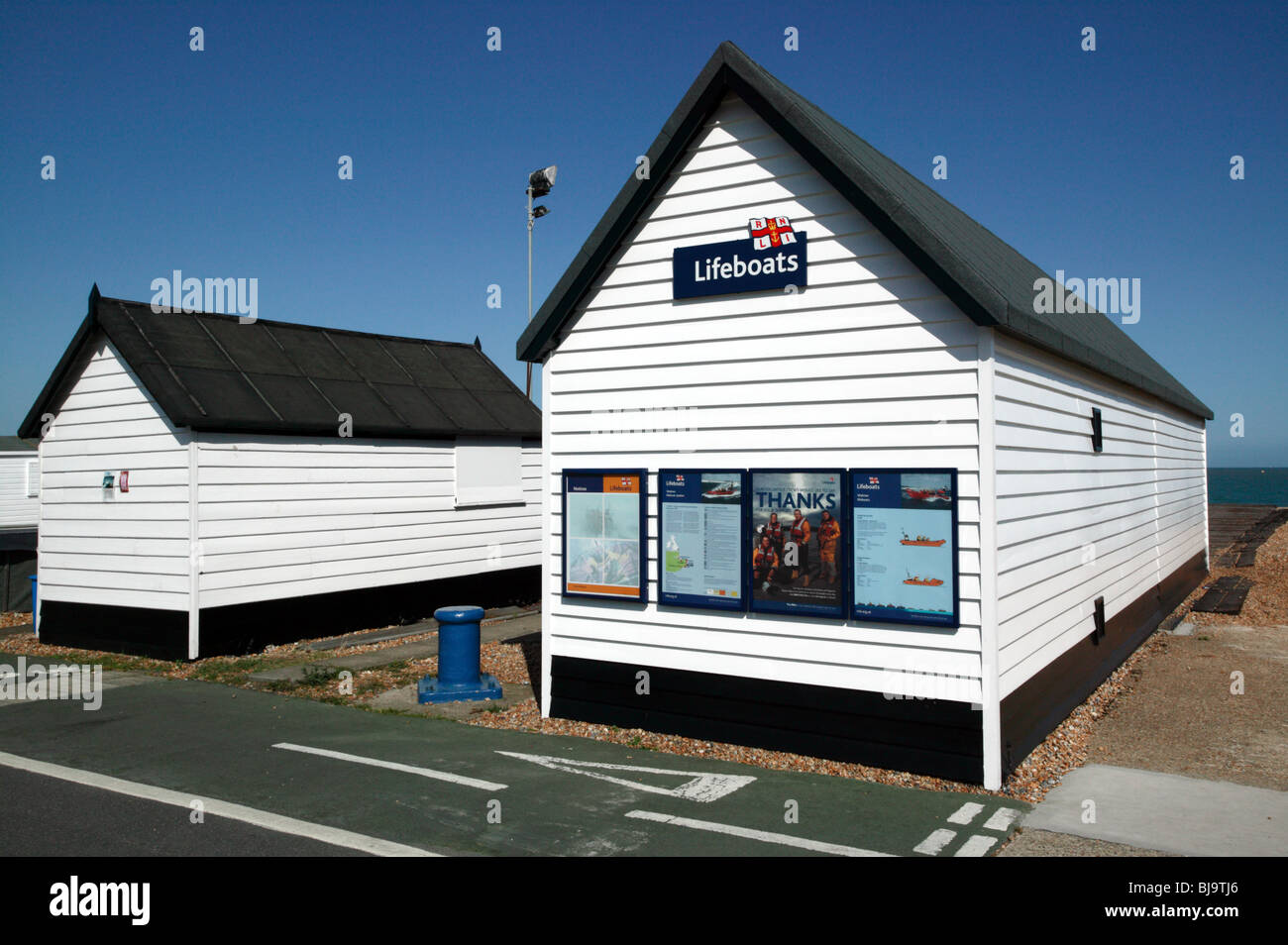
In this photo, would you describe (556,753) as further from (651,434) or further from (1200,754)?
(1200,754)

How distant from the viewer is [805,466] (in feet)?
27.1

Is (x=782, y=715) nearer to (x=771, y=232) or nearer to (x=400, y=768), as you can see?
(x=400, y=768)

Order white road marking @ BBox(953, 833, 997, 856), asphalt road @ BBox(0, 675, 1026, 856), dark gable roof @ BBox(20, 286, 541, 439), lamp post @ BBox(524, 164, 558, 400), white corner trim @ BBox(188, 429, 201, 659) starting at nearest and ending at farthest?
white road marking @ BBox(953, 833, 997, 856) → asphalt road @ BBox(0, 675, 1026, 856) → white corner trim @ BBox(188, 429, 201, 659) → dark gable roof @ BBox(20, 286, 541, 439) → lamp post @ BBox(524, 164, 558, 400)

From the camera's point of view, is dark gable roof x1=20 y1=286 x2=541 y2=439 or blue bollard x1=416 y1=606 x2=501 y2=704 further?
dark gable roof x1=20 y1=286 x2=541 y2=439

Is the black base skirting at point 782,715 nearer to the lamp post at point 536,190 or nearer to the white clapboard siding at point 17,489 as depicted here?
the lamp post at point 536,190

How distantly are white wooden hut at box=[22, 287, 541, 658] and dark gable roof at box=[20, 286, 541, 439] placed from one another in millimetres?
36

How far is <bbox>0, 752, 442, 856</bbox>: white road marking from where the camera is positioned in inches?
240

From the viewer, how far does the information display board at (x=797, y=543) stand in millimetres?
8055

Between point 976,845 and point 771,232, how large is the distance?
535 centimetres

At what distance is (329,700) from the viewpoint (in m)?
11.0

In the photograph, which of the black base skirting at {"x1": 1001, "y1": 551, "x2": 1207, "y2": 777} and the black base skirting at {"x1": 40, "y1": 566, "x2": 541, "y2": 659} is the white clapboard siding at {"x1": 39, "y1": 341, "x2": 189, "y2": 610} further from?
the black base skirting at {"x1": 1001, "y1": 551, "x2": 1207, "y2": 777}

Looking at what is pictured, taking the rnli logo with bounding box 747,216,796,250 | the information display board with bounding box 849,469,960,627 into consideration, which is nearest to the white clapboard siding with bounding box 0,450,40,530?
the rnli logo with bounding box 747,216,796,250

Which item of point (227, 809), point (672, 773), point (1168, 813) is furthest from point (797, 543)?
point (227, 809)
